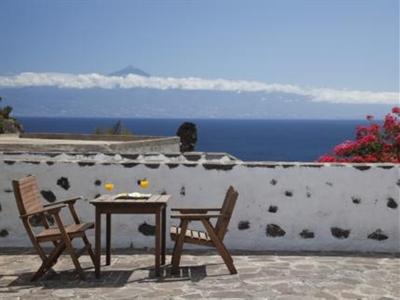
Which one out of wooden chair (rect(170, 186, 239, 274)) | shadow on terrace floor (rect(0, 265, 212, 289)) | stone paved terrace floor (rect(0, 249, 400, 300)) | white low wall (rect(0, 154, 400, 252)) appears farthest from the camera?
white low wall (rect(0, 154, 400, 252))

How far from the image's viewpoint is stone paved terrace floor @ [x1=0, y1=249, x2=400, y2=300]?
16.7ft

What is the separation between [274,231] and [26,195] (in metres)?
2.87

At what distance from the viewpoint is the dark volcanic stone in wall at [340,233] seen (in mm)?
7012

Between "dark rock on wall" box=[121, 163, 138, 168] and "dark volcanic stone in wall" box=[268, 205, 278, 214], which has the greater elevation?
"dark rock on wall" box=[121, 163, 138, 168]

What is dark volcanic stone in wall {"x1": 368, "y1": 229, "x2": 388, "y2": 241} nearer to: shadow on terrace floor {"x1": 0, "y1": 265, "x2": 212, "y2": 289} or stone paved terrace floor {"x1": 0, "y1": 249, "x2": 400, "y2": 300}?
stone paved terrace floor {"x1": 0, "y1": 249, "x2": 400, "y2": 300}

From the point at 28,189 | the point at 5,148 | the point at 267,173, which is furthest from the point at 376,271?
the point at 5,148

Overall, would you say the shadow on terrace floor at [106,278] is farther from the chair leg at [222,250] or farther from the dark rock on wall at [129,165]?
the dark rock on wall at [129,165]

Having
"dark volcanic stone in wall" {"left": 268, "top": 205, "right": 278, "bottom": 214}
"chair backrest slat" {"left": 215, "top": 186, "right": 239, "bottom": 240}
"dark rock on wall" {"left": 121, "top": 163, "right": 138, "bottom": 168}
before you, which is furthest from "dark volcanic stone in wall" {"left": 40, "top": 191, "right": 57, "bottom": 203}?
"dark volcanic stone in wall" {"left": 268, "top": 205, "right": 278, "bottom": 214}

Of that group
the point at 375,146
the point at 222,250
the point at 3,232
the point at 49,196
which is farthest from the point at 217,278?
the point at 375,146

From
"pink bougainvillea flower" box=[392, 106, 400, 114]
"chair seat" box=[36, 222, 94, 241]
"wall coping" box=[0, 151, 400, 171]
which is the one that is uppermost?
"pink bougainvillea flower" box=[392, 106, 400, 114]

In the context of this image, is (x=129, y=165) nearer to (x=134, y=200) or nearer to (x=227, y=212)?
(x=134, y=200)

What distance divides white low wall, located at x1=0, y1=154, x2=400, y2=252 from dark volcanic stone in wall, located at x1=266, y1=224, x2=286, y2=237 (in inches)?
0.5

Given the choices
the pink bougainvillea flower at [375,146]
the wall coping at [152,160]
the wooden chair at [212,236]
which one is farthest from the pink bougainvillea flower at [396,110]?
the wooden chair at [212,236]

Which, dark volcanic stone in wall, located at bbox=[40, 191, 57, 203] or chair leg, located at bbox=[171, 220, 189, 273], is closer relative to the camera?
chair leg, located at bbox=[171, 220, 189, 273]
